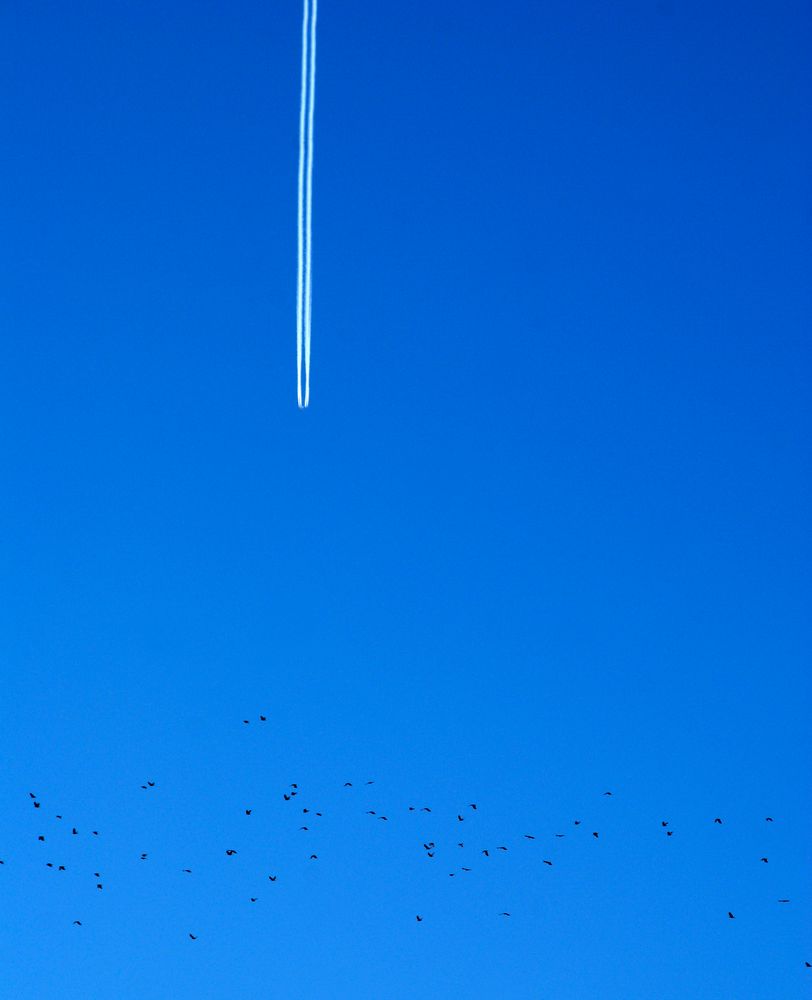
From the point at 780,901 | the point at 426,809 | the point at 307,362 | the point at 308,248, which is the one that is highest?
the point at 308,248

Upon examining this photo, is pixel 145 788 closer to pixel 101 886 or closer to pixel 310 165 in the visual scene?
pixel 101 886

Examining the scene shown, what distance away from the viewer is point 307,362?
764 cm

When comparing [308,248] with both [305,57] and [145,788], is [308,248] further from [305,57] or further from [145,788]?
[145,788]

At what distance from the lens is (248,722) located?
736cm

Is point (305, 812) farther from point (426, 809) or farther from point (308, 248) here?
point (308, 248)

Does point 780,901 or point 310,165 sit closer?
point 780,901

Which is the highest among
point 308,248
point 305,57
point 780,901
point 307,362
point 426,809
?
point 305,57

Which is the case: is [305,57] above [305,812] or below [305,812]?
above

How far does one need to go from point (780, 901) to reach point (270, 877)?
111 inches

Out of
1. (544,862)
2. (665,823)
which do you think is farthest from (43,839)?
(665,823)

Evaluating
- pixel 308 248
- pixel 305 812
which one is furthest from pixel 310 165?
pixel 305 812

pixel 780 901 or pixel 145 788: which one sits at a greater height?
pixel 145 788

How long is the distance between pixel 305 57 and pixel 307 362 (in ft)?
5.92

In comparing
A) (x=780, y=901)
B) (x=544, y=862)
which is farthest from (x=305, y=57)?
(x=780, y=901)
